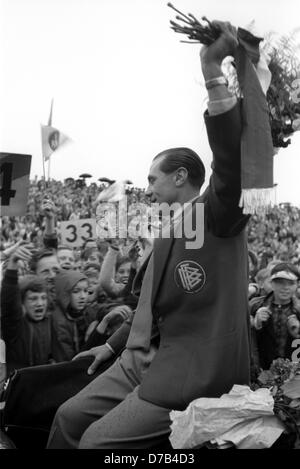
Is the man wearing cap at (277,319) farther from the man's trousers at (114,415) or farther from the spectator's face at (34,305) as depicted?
the man's trousers at (114,415)

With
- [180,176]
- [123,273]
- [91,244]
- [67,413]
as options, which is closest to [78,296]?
[123,273]

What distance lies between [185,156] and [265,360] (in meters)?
2.39

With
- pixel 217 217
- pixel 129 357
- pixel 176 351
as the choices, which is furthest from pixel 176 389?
pixel 217 217

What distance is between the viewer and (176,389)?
8.82 feet

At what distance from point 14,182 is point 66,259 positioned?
1720mm

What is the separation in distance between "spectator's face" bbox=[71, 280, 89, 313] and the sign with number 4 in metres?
0.94

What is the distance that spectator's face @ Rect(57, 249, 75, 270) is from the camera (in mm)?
6126

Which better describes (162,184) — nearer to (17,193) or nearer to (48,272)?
(17,193)

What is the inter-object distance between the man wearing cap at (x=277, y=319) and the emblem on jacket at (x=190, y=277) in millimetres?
2257

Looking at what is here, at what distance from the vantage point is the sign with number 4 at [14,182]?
4465 mm

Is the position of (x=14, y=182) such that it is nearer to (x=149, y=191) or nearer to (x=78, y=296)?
(x=78, y=296)

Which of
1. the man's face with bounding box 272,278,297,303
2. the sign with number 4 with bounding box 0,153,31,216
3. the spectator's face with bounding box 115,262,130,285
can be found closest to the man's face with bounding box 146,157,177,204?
the sign with number 4 with bounding box 0,153,31,216

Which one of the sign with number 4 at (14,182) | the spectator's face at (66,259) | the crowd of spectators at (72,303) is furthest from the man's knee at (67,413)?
the spectator's face at (66,259)

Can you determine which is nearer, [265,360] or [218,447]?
[218,447]
